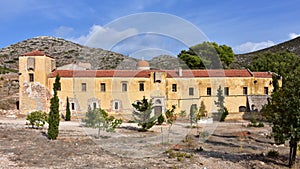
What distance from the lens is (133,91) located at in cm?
3881

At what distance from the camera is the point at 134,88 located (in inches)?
1533

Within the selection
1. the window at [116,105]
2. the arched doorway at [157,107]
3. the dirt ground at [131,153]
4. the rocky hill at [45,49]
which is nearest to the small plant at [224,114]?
the arched doorway at [157,107]

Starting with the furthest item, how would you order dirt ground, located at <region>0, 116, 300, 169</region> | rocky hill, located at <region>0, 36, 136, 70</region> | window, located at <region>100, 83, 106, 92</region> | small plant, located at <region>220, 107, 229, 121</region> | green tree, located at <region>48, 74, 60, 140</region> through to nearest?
rocky hill, located at <region>0, 36, 136, 70</region>
window, located at <region>100, 83, 106, 92</region>
small plant, located at <region>220, 107, 229, 121</region>
green tree, located at <region>48, 74, 60, 140</region>
dirt ground, located at <region>0, 116, 300, 169</region>

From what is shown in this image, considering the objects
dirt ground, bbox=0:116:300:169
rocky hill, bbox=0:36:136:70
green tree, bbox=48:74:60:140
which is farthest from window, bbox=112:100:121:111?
rocky hill, bbox=0:36:136:70

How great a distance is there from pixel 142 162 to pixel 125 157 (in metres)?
1.44

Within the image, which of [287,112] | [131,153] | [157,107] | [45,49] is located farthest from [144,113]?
[45,49]

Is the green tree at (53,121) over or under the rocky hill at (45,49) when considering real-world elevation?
under

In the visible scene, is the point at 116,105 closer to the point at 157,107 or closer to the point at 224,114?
the point at 157,107

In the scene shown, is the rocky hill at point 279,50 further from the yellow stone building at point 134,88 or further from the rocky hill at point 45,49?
the yellow stone building at point 134,88

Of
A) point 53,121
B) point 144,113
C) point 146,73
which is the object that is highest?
point 146,73

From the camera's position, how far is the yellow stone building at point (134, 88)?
1446 inches

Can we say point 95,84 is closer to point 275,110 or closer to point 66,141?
point 66,141

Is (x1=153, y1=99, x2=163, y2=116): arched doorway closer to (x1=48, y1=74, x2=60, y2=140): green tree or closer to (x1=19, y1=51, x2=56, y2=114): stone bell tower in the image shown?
(x1=48, y1=74, x2=60, y2=140): green tree

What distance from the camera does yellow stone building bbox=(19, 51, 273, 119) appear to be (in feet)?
120
